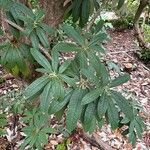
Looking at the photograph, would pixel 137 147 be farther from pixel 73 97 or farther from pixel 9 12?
pixel 9 12

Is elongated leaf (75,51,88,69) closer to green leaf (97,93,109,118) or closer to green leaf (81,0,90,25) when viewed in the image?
green leaf (97,93,109,118)

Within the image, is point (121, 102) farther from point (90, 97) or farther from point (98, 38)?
point (98, 38)

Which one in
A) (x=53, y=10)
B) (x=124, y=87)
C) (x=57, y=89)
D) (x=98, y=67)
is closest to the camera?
(x=57, y=89)

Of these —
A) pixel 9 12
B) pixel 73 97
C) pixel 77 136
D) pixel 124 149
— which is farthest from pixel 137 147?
pixel 9 12

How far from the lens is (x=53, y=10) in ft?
7.06

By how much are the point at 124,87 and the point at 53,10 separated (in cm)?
145

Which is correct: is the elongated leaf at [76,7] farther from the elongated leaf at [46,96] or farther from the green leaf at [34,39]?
the elongated leaf at [46,96]

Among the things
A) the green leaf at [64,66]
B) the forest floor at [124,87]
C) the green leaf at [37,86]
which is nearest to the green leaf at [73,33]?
the green leaf at [64,66]

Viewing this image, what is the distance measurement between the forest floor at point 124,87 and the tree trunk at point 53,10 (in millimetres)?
539

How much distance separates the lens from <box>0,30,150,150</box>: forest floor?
261 centimetres

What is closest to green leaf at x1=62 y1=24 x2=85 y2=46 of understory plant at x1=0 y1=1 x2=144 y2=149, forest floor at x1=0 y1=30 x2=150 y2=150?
understory plant at x1=0 y1=1 x2=144 y2=149

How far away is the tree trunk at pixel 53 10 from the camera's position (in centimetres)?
212

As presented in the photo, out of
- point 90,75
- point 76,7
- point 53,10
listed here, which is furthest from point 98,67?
point 53,10

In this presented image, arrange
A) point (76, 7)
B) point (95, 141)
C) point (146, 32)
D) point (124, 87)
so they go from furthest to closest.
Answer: point (146, 32) < point (124, 87) < point (95, 141) < point (76, 7)
